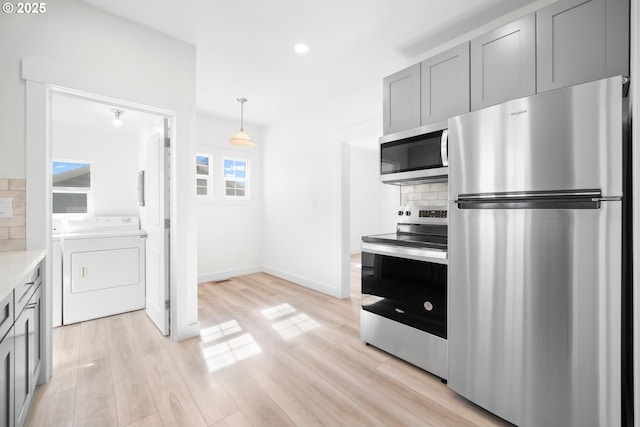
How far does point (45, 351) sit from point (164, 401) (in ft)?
3.13

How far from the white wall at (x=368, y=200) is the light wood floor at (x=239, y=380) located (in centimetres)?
433

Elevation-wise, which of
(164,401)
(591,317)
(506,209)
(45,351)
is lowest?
(164,401)

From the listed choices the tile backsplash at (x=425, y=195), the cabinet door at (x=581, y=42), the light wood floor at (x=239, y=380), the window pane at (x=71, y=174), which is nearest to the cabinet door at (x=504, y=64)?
the cabinet door at (x=581, y=42)

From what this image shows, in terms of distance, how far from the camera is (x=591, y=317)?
1.27 meters

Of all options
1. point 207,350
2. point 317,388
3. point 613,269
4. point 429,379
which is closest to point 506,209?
point 613,269

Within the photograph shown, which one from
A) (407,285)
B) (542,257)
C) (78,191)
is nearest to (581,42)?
(542,257)

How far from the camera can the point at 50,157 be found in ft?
6.60

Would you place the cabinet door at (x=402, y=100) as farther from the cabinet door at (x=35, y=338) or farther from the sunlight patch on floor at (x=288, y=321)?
the cabinet door at (x=35, y=338)

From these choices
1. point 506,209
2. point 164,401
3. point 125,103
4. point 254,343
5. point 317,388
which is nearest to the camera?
point 506,209

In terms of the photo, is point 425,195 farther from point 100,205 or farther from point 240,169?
point 100,205

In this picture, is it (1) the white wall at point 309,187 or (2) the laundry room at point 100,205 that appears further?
(1) the white wall at point 309,187

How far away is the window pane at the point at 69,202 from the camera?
13.6 feet

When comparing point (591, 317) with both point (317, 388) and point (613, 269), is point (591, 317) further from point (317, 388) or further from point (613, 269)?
point (317, 388)

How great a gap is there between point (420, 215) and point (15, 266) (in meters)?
2.76
